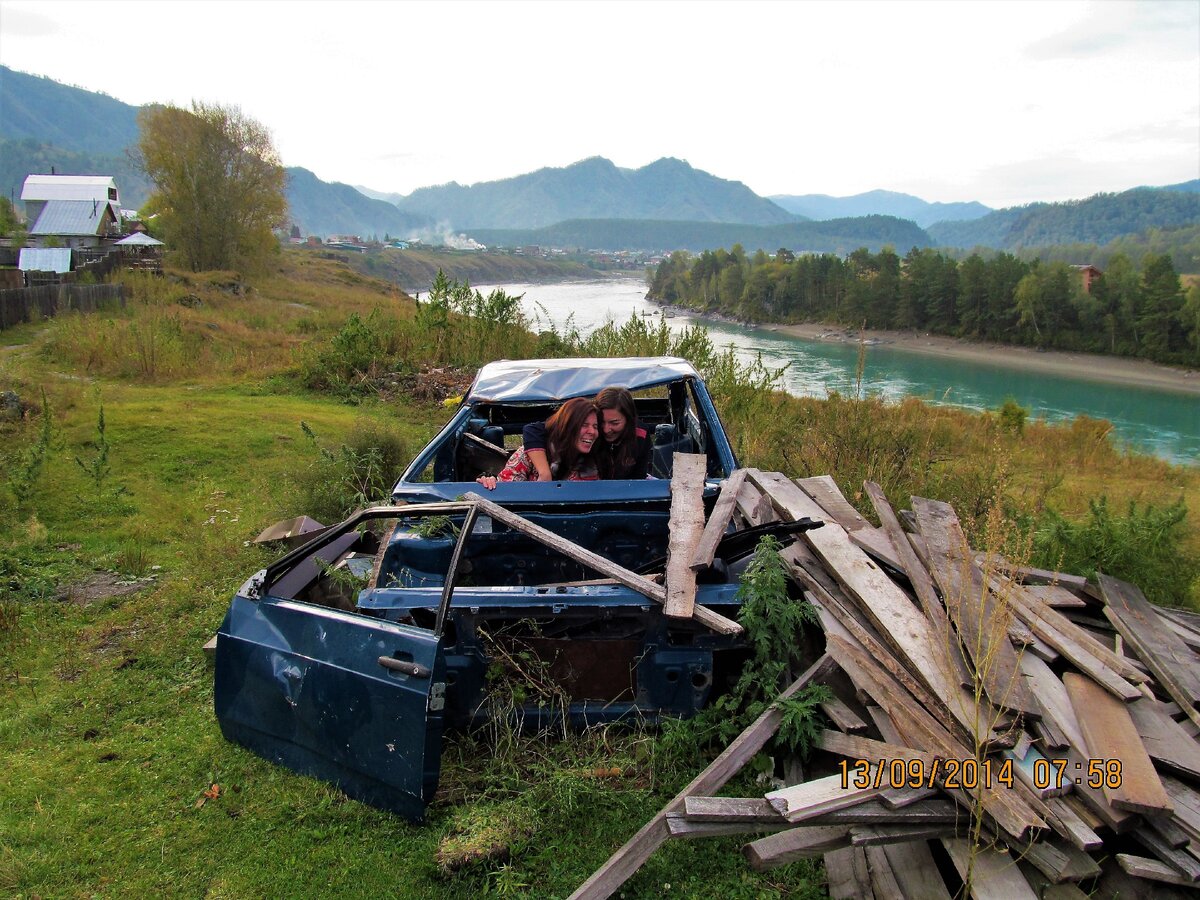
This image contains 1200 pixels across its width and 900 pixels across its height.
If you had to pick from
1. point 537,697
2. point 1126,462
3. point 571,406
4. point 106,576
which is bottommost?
point 1126,462

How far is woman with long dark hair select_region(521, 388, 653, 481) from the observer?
4.75m

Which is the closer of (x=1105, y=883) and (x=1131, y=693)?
(x=1105, y=883)

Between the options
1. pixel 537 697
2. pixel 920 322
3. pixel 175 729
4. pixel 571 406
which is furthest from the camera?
pixel 920 322

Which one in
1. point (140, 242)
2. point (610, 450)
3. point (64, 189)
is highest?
point (64, 189)

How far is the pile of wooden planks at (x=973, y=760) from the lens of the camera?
2471 millimetres

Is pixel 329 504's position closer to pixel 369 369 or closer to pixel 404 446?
pixel 404 446

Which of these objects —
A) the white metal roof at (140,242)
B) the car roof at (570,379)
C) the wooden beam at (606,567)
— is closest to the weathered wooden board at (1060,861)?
the wooden beam at (606,567)

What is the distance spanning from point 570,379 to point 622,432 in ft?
2.60

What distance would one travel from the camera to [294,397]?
14320 mm

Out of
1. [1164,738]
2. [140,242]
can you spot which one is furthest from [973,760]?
[140,242]

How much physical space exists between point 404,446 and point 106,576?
318cm

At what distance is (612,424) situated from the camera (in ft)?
15.6

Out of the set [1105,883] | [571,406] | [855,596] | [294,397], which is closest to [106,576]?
[571,406]

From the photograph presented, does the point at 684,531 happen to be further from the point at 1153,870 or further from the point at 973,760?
the point at 1153,870
